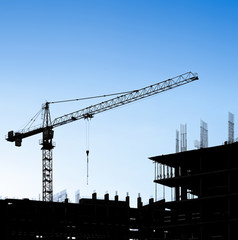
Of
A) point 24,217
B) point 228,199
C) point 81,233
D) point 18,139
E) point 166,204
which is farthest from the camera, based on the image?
point 18,139

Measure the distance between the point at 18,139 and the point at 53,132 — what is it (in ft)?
24.7

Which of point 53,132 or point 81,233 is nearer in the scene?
point 81,233

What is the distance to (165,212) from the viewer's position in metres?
109

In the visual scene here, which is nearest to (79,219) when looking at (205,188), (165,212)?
(165,212)

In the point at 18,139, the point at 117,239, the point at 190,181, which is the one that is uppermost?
the point at 18,139

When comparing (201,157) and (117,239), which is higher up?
(201,157)

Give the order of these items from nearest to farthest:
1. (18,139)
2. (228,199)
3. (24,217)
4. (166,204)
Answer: (228,199) → (166,204) → (24,217) → (18,139)

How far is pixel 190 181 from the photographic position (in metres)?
84.8

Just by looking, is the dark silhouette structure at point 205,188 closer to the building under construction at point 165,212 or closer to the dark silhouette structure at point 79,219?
the building under construction at point 165,212

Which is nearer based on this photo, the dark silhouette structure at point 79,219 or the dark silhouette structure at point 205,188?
the dark silhouette structure at point 205,188

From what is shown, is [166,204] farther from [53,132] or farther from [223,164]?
[53,132]

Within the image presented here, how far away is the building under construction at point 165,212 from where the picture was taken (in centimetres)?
8138

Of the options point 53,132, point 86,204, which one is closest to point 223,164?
point 86,204

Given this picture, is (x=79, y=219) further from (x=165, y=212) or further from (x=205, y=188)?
(x=205, y=188)
